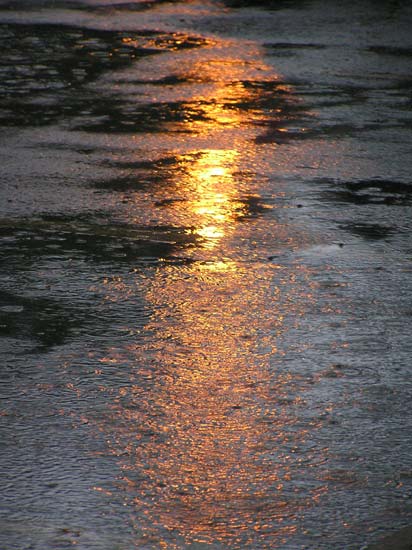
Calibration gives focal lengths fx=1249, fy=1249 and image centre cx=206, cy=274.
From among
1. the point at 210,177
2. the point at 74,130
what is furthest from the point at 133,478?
the point at 74,130

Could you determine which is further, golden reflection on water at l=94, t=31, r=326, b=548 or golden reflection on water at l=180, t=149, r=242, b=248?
golden reflection on water at l=180, t=149, r=242, b=248

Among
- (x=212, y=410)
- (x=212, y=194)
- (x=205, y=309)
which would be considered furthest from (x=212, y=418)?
(x=212, y=194)

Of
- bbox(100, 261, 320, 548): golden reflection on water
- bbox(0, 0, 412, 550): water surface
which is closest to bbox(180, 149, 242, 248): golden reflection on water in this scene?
bbox(0, 0, 412, 550): water surface

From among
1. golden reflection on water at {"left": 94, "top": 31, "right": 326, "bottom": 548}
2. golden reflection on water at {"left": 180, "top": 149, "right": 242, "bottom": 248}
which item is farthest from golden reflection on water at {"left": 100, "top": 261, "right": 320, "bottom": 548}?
golden reflection on water at {"left": 180, "top": 149, "right": 242, "bottom": 248}

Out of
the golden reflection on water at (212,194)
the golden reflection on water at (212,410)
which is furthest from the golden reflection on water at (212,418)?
the golden reflection on water at (212,194)

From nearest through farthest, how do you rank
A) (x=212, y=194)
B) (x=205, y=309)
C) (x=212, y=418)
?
1. (x=212, y=418)
2. (x=205, y=309)
3. (x=212, y=194)

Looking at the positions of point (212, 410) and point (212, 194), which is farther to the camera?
point (212, 194)

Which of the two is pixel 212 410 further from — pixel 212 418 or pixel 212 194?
pixel 212 194

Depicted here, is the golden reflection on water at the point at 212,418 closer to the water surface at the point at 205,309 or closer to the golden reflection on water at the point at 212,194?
the water surface at the point at 205,309

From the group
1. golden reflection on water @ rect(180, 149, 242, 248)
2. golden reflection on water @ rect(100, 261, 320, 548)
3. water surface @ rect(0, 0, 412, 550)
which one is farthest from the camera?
golden reflection on water @ rect(180, 149, 242, 248)

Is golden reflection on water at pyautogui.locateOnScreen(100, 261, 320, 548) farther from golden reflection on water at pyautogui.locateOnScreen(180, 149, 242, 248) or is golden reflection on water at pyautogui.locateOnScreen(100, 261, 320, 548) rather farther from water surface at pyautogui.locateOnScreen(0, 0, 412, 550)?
golden reflection on water at pyautogui.locateOnScreen(180, 149, 242, 248)

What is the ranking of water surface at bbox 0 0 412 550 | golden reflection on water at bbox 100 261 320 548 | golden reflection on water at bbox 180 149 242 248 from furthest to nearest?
golden reflection on water at bbox 180 149 242 248 → water surface at bbox 0 0 412 550 → golden reflection on water at bbox 100 261 320 548

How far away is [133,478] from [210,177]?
4232 mm

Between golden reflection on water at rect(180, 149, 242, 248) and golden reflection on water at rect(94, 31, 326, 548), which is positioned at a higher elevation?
golden reflection on water at rect(94, 31, 326, 548)
